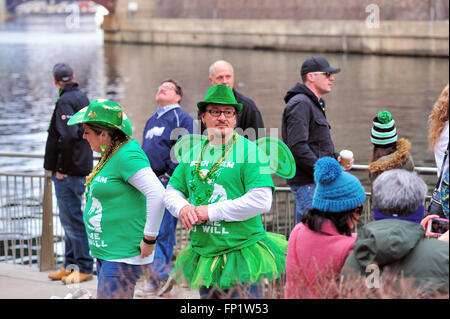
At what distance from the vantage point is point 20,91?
3600 cm

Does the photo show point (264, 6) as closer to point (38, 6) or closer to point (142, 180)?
point (142, 180)

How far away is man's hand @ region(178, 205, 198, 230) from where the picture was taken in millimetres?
4145

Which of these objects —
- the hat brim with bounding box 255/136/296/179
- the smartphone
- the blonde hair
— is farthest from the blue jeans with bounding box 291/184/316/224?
the smartphone

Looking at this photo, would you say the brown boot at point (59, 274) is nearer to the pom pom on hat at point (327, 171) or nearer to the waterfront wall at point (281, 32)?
the pom pom on hat at point (327, 171)

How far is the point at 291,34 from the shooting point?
55438mm

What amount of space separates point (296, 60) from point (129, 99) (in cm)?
1882

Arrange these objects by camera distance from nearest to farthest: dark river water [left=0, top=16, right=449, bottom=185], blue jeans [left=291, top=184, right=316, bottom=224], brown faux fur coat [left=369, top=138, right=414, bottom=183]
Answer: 1. brown faux fur coat [left=369, top=138, right=414, bottom=183]
2. blue jeans [left=291, top=184, right=316, bottom=224]
3. dark river water [left=0, top=16, right=449, bottom=185]

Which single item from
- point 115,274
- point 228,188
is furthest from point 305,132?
point 115,274

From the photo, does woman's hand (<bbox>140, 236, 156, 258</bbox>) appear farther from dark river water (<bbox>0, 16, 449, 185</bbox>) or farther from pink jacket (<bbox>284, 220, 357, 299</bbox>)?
dark river water (<bbox>0, 16, 449, 185</bbox>)

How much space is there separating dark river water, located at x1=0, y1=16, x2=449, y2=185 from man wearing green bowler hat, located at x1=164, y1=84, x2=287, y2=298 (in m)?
10.2

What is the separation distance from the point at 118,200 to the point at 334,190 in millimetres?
1444

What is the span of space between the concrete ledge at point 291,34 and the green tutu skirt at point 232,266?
1606 inches

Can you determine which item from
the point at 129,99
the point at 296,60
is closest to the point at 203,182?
the point at 129,99

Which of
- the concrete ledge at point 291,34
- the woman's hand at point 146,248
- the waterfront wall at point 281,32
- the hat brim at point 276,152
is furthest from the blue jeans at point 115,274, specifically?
the concrete ledge at point 291,34
